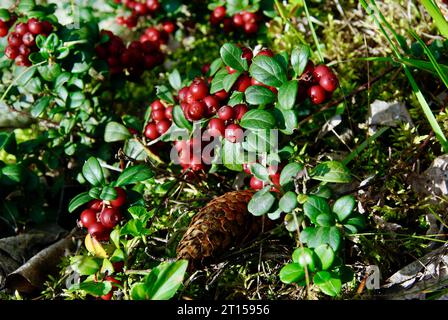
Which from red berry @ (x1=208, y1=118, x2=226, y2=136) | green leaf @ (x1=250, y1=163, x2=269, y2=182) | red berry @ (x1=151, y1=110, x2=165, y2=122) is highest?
red berry @ (x1=208, y1=118, x2=226, y2=136)

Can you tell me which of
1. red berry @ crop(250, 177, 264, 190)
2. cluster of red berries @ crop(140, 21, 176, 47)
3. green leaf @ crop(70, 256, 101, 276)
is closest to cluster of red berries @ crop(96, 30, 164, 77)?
cluster of red berries @ crop(140, 21, 176, 47)

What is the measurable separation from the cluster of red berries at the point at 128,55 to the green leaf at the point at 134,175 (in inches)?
35.1

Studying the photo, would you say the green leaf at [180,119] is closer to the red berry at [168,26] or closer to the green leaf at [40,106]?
the green leaf at [40,106]

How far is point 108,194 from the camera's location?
78.4 inches

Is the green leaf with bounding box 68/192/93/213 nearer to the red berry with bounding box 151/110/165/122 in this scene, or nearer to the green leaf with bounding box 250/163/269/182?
the red berry with bounding box 151/110/165/122

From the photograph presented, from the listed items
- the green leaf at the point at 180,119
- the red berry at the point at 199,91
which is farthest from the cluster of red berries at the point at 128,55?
the red berry at the point at 199,91

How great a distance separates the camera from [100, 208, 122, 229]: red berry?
198 centimetres

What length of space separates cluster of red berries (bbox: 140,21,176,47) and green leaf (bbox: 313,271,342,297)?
2033 millimetres

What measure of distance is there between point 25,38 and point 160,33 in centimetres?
99

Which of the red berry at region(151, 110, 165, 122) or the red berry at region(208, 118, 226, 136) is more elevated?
the red berry at region(208, 118, 226, 136)

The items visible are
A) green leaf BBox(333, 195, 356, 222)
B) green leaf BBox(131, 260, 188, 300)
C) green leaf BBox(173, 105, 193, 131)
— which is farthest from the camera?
green leaf BBox(173, 105, 193, 131)

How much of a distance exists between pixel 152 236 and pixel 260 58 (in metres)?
0.88
